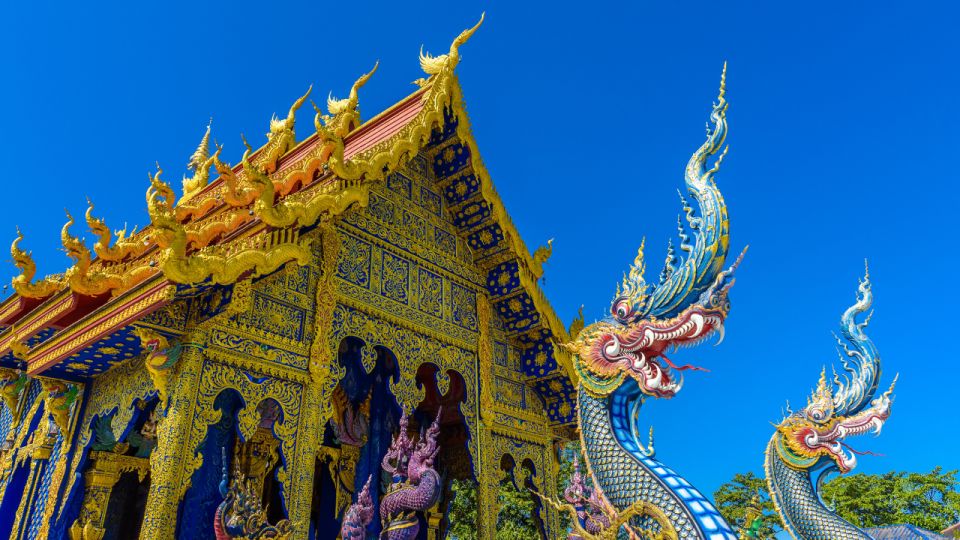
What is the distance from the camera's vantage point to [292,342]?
244 inches

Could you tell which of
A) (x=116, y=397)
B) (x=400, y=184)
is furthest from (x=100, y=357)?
(x=400, y=184)

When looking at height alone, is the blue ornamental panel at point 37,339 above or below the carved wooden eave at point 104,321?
above

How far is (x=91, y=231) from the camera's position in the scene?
673 centimetres

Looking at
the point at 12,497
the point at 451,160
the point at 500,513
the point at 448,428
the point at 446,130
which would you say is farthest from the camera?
the point at 500,513

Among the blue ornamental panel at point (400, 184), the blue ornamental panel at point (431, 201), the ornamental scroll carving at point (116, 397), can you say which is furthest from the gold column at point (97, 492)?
the blue ornamental panel at point (431, 201)

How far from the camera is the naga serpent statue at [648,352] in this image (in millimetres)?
4996

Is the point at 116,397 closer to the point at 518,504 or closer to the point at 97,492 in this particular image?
the point at 97,492

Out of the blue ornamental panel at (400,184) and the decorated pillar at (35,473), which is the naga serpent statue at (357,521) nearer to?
the decorated pillar at (35,473)

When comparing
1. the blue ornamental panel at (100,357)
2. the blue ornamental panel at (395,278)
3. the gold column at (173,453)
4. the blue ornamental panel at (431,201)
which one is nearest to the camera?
the gold column at (173,453)

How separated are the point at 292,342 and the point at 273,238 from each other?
1029 mm

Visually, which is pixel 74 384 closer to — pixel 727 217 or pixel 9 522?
pixel 9 522

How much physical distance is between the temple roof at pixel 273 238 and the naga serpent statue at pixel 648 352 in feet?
8.32

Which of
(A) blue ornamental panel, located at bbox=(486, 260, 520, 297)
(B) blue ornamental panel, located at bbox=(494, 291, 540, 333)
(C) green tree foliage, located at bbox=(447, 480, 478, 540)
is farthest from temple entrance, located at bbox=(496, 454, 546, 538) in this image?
(A) blue ornamental panel, located at bbox=(486, 260, 520, 297)

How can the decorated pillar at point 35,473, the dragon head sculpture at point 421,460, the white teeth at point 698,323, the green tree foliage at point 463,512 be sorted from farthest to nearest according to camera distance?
the green tree foliage at point 463,512 → the dragon head sculpture at point 421,460 → the decorated pillar at point 35,473 → the white teeth at point 698,323
